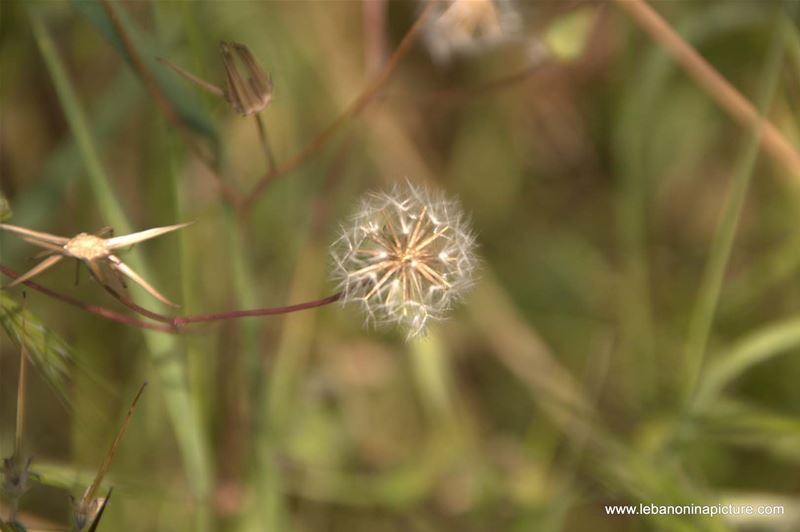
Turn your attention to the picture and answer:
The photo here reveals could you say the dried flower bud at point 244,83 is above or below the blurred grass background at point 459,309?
below

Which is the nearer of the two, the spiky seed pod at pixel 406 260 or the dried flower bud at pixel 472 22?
the spiky seed pod at pixel 406 260

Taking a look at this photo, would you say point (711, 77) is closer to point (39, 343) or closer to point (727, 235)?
point (727, 235)

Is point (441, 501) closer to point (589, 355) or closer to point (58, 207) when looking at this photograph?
point (589, 355)

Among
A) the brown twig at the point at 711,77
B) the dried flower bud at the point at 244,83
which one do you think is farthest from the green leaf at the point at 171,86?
the brown twig at the point at 711,77

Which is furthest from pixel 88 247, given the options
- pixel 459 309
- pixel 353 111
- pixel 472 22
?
pixel 459 309

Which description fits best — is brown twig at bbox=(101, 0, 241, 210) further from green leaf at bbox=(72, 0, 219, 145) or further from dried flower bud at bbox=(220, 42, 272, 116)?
dried flower bud at bbox=(220, 42, 272, 116)

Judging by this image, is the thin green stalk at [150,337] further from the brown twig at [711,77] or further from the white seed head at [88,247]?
the brown twig at [711,77]

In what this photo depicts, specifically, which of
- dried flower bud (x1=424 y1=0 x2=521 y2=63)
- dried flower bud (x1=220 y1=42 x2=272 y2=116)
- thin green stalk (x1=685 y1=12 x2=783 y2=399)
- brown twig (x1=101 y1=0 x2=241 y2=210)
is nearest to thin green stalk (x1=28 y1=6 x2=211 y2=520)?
brown twig (x1=101 y1=0 x2=241 y2=210)

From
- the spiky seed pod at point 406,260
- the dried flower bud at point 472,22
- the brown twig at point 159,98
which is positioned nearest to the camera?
the spiky seed pod at point 406,260
